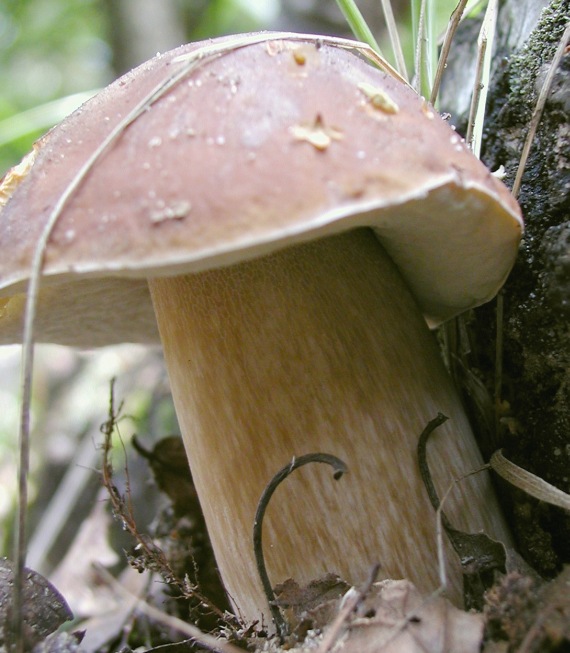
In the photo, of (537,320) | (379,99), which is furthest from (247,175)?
(537,320)

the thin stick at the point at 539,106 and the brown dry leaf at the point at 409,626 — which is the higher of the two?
the thin stick at the point at 539,106

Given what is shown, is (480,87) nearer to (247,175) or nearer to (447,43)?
(447,43)

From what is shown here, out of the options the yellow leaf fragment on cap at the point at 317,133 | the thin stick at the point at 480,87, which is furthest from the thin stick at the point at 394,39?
the yellow leaf fragment on cap at the point at 317,133

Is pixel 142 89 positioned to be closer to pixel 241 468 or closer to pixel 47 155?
pixel 47 155

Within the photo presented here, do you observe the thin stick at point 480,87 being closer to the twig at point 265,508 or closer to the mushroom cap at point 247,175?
the mushroom cap at point 247,175

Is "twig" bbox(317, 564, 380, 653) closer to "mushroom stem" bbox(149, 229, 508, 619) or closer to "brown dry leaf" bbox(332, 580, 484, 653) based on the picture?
"brown dry leaf" bbox(332, 580, 484, 653)

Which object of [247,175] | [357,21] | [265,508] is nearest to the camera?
[247,175]
